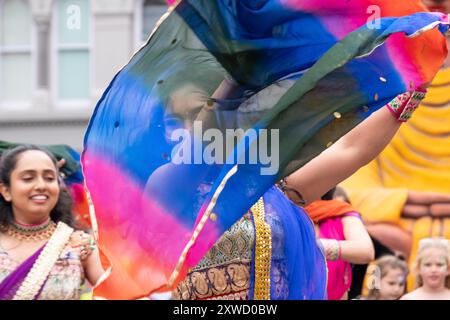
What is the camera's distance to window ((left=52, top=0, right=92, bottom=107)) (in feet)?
47.6

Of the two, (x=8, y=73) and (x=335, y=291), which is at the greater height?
(x=8, y=73)

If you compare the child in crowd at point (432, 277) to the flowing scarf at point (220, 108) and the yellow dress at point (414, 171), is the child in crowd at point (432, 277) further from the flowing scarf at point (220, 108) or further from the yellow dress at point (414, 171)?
the flowing scarf at point (220, 108)

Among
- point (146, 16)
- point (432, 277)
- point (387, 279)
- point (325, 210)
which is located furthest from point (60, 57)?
point (325, 210)

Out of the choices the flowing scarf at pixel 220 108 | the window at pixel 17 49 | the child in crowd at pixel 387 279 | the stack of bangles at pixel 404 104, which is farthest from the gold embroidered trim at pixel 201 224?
the window at pixel 17 49

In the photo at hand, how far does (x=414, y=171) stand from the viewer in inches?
291

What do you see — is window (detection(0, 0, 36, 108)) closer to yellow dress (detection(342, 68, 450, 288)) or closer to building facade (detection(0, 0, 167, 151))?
building facade (detection(0, 0, 167, 151))

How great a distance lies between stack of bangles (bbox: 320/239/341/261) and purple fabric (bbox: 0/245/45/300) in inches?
43.5

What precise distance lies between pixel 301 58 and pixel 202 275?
2.09 ft

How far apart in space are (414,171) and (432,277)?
61.2 inches

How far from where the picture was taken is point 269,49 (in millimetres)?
3262

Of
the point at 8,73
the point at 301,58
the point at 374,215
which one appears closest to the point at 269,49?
the point at 301,58

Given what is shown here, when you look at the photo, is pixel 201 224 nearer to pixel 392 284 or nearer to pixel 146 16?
pixel 392 284

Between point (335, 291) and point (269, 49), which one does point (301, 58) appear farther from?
point (335, 291)

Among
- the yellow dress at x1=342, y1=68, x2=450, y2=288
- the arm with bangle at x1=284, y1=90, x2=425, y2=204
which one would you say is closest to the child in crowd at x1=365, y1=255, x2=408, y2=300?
the yellow dress at x1=342, y1=68, x2=450, y2=288
